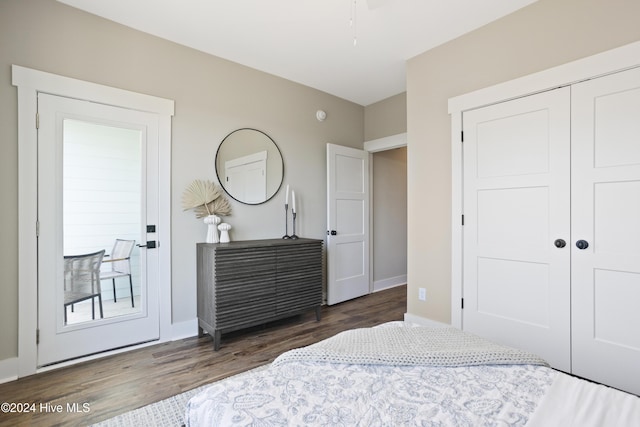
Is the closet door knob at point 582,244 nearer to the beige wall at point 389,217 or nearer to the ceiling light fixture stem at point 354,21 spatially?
the ceiling light fixture stem at point 354,21

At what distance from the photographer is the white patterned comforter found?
3.11 ft

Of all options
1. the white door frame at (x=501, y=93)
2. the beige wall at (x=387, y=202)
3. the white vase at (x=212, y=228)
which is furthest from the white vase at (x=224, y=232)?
the beige wall at (x=387, y=202)

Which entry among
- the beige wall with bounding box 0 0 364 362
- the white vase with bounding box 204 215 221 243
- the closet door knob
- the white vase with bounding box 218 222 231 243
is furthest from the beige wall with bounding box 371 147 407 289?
the closet door knob

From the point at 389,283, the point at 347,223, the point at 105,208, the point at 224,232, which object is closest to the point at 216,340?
the point at 224,232

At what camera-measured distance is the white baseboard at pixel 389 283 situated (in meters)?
4.70

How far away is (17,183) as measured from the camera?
2.21 metres

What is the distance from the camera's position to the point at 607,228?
207cm

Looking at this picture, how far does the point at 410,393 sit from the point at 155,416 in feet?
5.08

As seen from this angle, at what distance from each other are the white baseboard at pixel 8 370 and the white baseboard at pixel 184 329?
104 cm

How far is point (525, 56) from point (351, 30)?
1385 mm

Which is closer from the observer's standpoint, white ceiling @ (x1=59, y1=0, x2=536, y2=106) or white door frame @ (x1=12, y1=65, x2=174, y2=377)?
white door frame @ (x1=12, y1=65, x2=174, y2=377)

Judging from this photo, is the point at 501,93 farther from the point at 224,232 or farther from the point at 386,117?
the point at 224,232

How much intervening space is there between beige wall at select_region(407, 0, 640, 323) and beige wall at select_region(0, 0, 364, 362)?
1.31 metres

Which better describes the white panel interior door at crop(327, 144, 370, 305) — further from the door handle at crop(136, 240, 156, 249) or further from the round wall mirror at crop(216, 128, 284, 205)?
the door handle at crop(136, 240, 156, 249)
